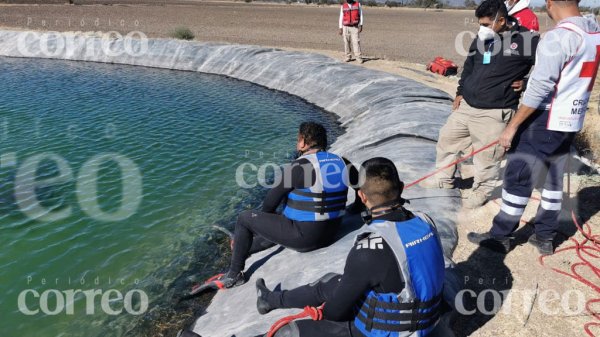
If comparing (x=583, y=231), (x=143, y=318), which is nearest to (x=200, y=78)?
(x=143, y=318)

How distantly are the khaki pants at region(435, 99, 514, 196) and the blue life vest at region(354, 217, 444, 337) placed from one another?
10.6 feet

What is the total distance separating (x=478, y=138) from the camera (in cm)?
618

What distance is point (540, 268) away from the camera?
207 inches

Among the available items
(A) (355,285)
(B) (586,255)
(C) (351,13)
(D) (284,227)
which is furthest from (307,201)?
(C) (351,13)

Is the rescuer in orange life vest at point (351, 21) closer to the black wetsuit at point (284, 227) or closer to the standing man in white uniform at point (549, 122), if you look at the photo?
the standing man in white uniform at point (549, 122)

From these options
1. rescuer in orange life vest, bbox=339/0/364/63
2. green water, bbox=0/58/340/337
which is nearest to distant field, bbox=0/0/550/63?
rescuer in orange life vest, bbox=339/0/364/63

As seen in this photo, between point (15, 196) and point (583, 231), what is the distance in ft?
32.9

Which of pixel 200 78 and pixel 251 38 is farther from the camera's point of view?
pixel 251 38

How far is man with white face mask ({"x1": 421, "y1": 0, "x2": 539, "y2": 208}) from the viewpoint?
5.64 m

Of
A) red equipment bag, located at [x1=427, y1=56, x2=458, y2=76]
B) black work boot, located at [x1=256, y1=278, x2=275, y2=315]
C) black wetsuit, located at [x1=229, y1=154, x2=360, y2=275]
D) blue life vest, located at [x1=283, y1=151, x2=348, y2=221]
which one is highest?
red equipment bag, located at [x1=427, y1=56, x2=458, y2=76]

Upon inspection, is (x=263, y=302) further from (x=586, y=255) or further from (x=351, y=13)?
(x=351, y=13)

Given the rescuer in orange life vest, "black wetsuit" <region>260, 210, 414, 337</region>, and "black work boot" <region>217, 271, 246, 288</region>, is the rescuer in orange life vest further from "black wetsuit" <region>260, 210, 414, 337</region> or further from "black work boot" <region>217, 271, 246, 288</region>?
"black wetsuit" <region>260, 210, 414, 337</region>

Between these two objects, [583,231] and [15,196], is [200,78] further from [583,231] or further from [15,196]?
[583,231]

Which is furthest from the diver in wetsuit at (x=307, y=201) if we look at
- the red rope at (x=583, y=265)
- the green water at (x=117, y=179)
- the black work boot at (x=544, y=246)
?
the black work boot at (x=544, y=246)
